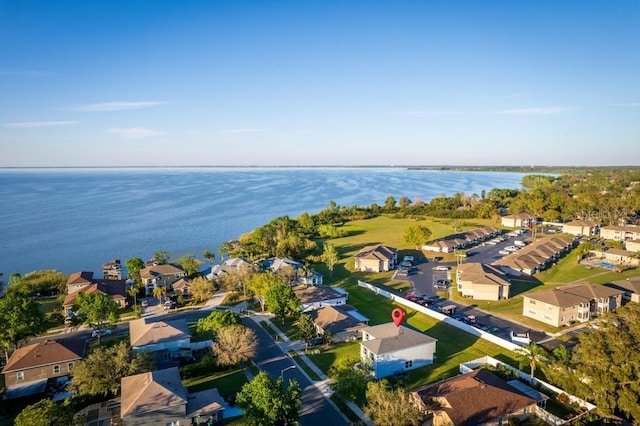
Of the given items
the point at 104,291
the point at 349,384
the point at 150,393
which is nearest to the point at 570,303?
the point at 349,384

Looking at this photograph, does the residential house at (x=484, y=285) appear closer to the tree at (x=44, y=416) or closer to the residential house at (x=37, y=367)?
the residential house at (x=37, y=367)

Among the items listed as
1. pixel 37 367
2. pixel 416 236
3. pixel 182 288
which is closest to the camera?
pixel 37 367

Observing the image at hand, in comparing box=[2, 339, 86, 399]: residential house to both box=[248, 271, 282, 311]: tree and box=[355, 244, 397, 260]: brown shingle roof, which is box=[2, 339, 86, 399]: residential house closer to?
box=[248, 271, 282, 311]: tree

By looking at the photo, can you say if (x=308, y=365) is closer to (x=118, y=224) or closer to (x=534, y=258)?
(x=534, y=258)

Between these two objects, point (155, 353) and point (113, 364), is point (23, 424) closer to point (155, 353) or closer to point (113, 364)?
point (113, 364)

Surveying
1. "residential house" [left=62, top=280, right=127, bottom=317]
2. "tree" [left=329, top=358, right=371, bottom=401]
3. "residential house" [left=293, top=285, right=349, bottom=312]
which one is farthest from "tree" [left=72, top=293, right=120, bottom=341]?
"tree" [left=329, top=358, right=371, bottom=401]
